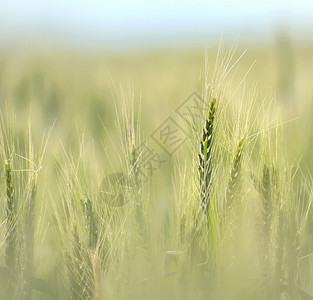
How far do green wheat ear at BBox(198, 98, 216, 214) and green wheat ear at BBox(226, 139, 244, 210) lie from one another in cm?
3

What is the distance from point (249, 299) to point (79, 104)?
108 centimetres

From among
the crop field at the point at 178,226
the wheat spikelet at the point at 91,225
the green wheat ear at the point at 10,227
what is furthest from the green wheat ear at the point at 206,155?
the green wheat ear at the point at 10,227

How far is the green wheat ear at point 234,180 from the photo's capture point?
736mm

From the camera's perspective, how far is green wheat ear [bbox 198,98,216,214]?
73 cm

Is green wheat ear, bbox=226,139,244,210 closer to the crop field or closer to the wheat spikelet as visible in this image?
the crop field

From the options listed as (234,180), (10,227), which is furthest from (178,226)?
(10,227)

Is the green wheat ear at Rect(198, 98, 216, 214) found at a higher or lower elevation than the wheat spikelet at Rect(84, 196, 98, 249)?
higher

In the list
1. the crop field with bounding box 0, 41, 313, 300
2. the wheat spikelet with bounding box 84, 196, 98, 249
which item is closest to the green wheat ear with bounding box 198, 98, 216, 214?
the crop field with bounding box 0, 41, 313, 300

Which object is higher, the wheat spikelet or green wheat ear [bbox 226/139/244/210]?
green wheat ear [bbox 226/139/244/210]

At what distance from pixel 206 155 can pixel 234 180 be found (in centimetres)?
5

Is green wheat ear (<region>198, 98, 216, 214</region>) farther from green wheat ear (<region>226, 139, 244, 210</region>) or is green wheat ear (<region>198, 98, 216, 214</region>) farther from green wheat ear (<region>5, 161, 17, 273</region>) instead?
green wheat ear (<region>5, 161, 17, 273</region>)

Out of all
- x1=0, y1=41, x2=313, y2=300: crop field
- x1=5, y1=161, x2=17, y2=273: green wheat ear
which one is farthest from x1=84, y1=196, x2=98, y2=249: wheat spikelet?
x1=5, y1=161, x2=17, y2=273: green wheat ear

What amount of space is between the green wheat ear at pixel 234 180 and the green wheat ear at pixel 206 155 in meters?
0.03

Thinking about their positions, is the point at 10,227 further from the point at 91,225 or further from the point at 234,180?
the point at 234,180
